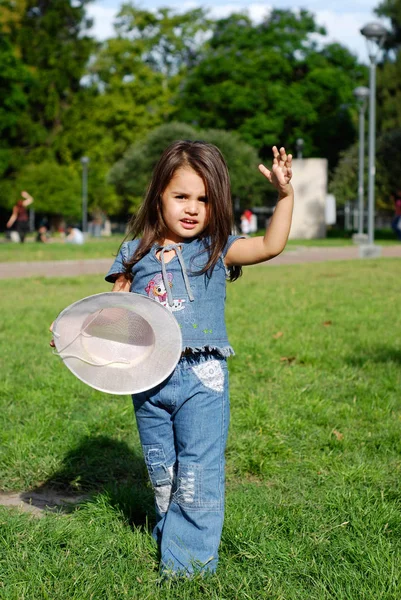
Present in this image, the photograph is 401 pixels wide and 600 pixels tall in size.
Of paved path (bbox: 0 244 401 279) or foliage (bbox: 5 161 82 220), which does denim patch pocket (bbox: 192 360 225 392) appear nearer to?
paved path (bbox: 0 244 401 279)

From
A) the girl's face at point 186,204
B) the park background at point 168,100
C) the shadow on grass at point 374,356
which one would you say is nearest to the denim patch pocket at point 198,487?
the girl's face at point 186,204

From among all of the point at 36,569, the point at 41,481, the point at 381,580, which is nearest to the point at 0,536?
the point at 36,569

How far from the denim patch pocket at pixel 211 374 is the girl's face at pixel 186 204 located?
0.48 m

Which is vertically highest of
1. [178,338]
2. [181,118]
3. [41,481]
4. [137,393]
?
[181,118]

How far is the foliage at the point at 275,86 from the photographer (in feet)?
166

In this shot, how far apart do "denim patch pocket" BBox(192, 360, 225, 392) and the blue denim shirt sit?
0.05 meters

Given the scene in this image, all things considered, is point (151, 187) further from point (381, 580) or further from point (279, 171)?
point (381, 580)

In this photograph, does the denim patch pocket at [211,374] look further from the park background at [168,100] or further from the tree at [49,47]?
the tree at [49,47]

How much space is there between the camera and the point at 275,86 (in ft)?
166

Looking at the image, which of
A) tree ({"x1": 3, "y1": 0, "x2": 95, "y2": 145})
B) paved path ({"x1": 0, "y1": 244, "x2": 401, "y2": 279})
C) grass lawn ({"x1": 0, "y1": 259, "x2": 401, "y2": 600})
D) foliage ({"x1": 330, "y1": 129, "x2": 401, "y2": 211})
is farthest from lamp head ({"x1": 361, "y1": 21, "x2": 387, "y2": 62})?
tree ({"x1": 3, "y1": 0, "x2": 95, "y2": 145})

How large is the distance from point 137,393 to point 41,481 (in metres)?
1.42

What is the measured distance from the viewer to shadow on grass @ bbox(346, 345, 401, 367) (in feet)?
20.3

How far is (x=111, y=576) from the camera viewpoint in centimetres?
275

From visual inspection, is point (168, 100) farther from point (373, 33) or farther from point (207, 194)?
point (207, 194)
